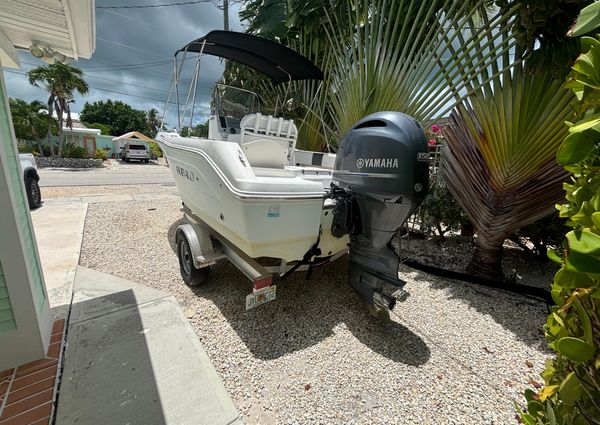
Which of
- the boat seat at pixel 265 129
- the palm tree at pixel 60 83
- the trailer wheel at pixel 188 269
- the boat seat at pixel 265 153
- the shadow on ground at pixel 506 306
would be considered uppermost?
the palm tree at pixel 60 83

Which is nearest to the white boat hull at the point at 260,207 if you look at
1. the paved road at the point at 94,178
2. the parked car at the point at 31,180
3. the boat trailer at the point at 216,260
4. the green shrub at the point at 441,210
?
the boat trailer at the point at 216,260

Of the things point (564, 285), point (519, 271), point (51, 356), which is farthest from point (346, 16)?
point (51, 356)

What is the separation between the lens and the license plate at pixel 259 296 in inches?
90.1

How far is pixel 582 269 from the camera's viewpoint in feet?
2.15

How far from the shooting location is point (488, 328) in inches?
103

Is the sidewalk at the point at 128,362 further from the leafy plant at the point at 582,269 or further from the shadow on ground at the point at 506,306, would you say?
the shadow on ground at the point at 506,306

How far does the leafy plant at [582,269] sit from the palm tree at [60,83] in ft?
81.0

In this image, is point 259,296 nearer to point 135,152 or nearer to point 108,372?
point 108,372

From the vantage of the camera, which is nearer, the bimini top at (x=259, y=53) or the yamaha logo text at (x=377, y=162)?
the yamaha logo text at (x=377, y=162)

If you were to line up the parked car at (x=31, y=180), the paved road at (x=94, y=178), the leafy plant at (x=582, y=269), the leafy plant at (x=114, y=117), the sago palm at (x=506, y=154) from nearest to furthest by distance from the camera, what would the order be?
the leafy plant at (x=582, y=269)
the sago palm at (x=506, y=154)
the parked car at (x=31, y=180)
the paved road at (x=94, y=178)
the leafy plant at (x=114, y=117)

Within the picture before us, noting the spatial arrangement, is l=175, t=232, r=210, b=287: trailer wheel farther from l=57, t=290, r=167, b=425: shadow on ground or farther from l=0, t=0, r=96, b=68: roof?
l=0, t=0, r=96, b=68: roof

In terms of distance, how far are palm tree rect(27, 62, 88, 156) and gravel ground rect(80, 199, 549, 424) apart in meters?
22.0

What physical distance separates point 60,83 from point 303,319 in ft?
81.0

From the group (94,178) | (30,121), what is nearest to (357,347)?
(94,178)
